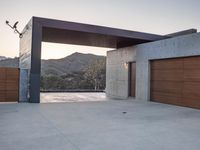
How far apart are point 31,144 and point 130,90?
11.4 meters

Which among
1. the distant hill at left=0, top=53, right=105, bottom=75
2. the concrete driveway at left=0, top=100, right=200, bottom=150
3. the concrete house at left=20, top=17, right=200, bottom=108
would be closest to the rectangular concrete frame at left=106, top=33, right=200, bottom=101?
the concrete house at left=20, top=17, right=200, bottom=108

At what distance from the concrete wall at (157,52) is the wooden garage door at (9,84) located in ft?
23.4

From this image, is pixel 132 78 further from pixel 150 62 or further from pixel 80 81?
pixel 80 81

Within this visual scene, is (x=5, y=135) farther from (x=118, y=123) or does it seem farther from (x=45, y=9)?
(x=45, y=9)

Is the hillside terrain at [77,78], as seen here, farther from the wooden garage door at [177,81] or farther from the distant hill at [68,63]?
the wooden garage door at [177,81]

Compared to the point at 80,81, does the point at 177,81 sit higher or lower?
higher

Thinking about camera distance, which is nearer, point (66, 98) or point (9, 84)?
point (9, 84)

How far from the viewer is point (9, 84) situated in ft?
36.9

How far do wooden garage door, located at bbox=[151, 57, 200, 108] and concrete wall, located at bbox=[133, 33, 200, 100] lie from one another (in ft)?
1.03

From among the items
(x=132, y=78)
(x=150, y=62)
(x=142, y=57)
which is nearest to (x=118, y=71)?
(x=132, y=78)

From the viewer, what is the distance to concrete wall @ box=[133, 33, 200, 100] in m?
10.4

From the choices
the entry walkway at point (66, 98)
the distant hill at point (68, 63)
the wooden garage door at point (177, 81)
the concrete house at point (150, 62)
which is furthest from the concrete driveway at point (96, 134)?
the distant hill at point (68, 63)

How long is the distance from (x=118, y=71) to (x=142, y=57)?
3.03 m

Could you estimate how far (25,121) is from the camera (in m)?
6.62
